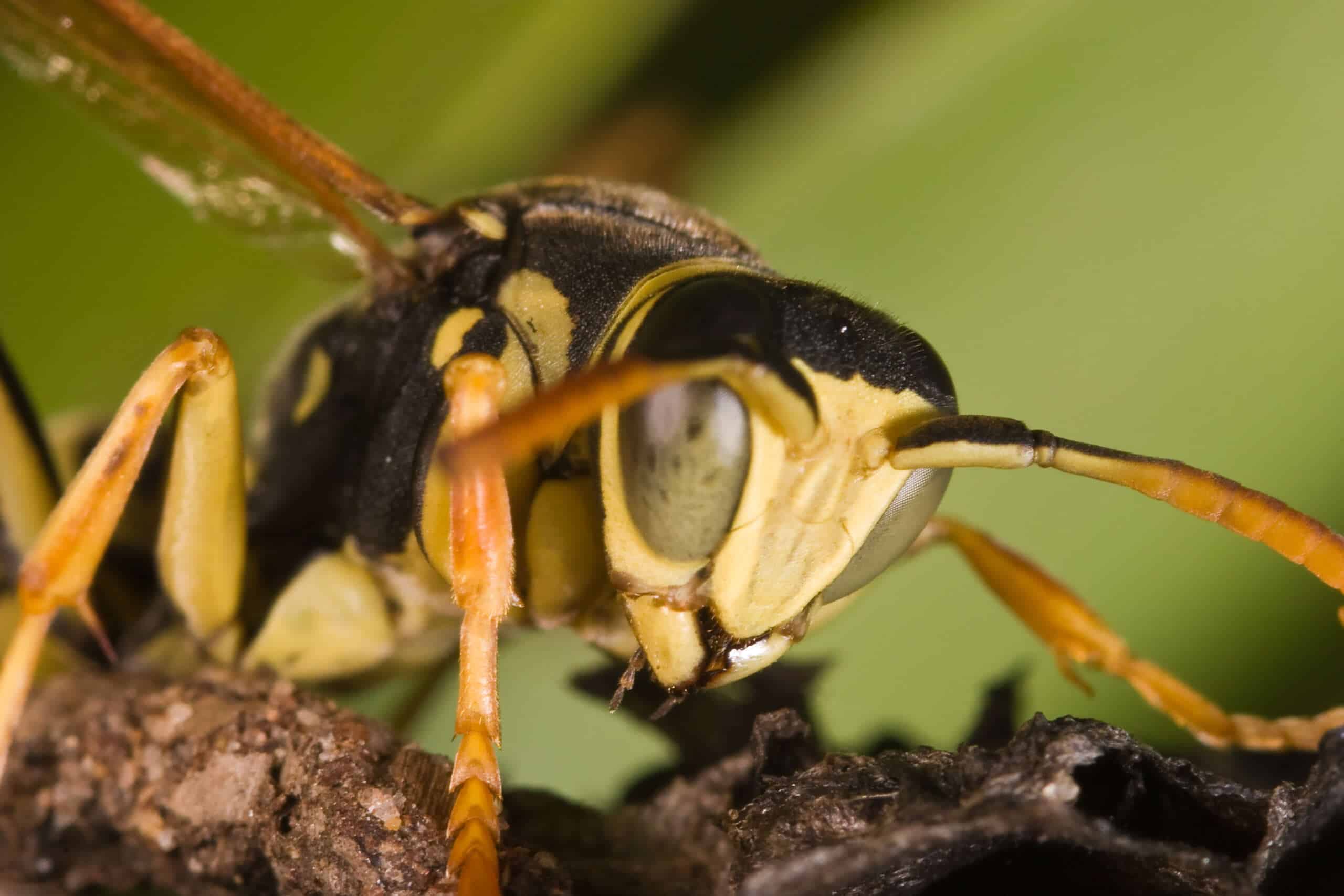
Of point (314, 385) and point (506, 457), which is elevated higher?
point (506, 457)

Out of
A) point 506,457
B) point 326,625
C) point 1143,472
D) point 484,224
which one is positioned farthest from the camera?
point 326,625

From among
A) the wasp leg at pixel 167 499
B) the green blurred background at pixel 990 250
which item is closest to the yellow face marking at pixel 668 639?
the green blurred background at pixel 990 250

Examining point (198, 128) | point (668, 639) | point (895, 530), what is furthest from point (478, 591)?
point (198, 128)

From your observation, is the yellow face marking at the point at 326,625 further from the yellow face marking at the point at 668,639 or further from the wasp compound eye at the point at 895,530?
the wasp compound eye at the point at 895,530

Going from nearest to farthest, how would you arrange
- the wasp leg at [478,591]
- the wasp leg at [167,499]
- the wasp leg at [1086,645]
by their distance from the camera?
the wasp leg at [478,591] → the wasp leg at [167,499] → the wasp leg at [1086,645]

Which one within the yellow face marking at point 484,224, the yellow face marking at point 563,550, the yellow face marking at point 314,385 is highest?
the yellow face marking at point 484,224

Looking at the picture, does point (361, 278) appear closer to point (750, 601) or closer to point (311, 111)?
point (311, 111)

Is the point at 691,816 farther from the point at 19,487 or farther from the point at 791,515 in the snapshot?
the point at 19,487
